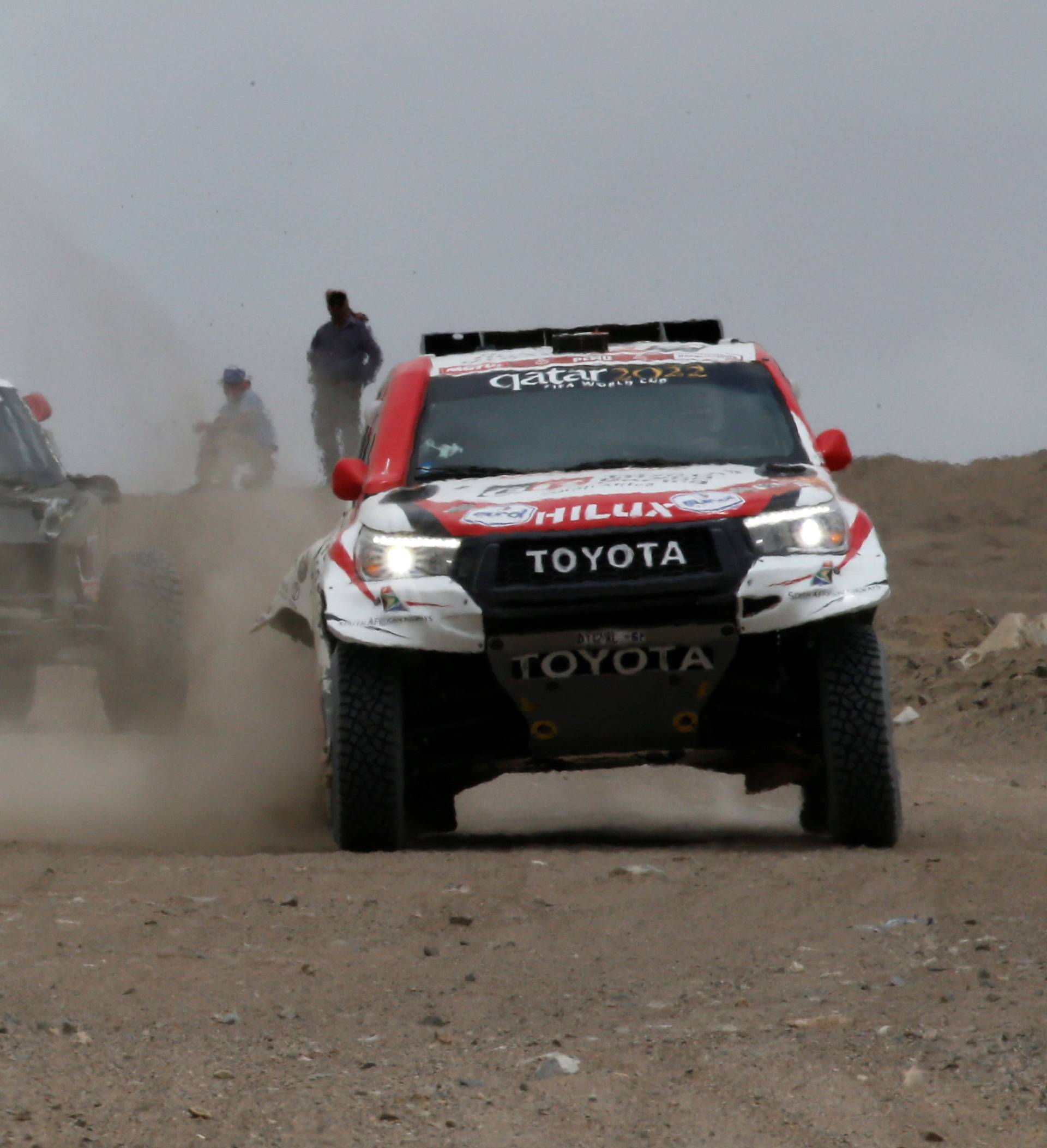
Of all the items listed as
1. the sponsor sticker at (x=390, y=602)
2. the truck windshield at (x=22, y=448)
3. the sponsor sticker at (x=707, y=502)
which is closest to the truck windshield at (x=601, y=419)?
the sponsor sticker at (x=707, y=502)

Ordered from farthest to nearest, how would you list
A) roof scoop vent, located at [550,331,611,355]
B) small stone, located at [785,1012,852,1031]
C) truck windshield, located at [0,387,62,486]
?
truck windshield, located at [0,387,62,486]
roof scoop vent, located at [550,331,611,355]
small stone, located at [785,1012,852,1031]

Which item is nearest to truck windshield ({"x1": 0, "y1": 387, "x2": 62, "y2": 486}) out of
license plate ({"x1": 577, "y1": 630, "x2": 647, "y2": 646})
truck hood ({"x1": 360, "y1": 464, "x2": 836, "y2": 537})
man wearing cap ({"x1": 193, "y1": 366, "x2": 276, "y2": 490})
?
truck hood ({"x1": 360, "y1": 464, "x2": 836, "y2": 537})

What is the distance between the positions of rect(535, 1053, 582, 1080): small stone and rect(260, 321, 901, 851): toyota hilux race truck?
8.55 ft

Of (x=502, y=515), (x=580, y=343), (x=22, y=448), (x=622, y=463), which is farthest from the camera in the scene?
(x=22, y=448)

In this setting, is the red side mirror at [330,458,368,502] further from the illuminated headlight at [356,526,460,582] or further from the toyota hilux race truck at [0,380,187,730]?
the toyota hilux race truck at [0,380,187,730]

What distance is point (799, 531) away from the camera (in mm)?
6934

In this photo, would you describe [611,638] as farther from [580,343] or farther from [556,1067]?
[556,1067]

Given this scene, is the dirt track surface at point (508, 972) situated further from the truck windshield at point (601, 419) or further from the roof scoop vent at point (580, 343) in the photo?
the roof scoop vent at point (580, 343)

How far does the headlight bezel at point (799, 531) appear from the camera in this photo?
6867 mm

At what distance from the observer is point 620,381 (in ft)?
26.1

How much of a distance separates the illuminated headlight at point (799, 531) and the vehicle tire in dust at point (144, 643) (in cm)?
480

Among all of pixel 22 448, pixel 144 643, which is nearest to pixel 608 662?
pixel 144 643

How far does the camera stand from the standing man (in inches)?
644

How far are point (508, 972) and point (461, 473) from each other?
2.67 metres
